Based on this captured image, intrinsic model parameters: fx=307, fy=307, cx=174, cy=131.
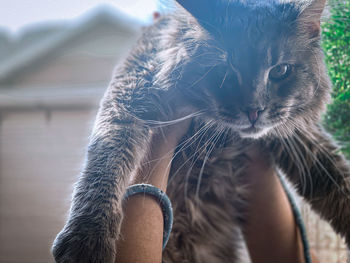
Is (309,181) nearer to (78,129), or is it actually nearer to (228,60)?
(228,60)

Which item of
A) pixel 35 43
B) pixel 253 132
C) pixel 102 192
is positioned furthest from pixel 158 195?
pixel 35 43

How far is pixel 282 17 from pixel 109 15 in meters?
1.57

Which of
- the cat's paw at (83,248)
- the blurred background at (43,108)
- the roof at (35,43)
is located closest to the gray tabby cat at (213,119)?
the cat's paw at (83,248)

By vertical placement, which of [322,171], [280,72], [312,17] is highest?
[312,17]

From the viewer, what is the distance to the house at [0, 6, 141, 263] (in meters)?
1.78

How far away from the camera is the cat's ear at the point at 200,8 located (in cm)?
57

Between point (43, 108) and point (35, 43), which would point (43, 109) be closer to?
point (43, 108)

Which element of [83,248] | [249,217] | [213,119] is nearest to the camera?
[83,248]

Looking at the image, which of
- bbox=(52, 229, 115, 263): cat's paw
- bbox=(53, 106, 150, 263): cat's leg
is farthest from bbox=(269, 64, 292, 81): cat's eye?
bbox=(52, 229, 115, 263): cat's paw

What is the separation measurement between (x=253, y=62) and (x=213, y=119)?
0.13 m

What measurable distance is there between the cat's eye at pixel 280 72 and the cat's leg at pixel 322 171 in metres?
0.13

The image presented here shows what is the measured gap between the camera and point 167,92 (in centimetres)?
60

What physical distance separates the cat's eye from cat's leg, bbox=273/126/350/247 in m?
0.13

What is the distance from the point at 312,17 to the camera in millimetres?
593
